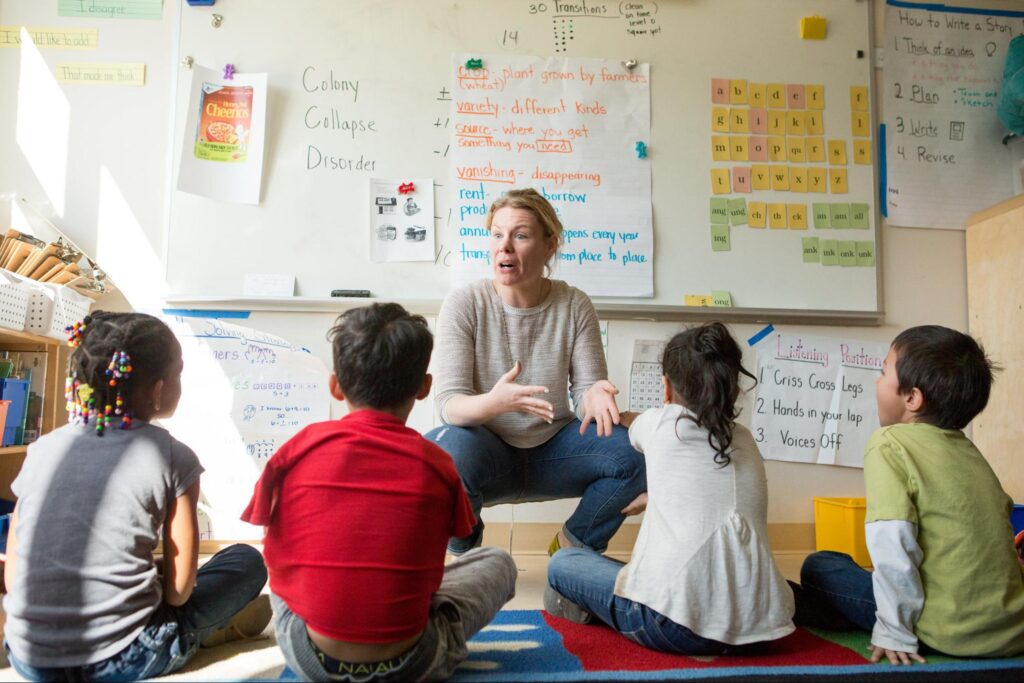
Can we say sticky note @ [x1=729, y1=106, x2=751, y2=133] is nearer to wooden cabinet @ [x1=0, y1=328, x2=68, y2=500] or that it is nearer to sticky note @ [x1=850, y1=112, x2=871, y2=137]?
sticky note @ [x1=850, y1=112, x2=871, y2=137]

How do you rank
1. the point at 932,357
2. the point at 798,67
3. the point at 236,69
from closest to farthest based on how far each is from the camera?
the point at 932,357
the point at 236,69
the point at 798,67

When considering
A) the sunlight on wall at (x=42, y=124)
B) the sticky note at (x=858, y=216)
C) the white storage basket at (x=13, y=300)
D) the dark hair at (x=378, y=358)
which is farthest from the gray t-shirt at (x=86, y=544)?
the sticky note at (x=858, y=216)

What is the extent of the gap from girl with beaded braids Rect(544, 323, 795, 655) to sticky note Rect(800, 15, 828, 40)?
6.04ft

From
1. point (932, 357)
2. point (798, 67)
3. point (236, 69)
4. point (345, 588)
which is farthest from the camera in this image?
point (798, 67)

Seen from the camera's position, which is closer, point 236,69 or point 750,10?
point 236,69

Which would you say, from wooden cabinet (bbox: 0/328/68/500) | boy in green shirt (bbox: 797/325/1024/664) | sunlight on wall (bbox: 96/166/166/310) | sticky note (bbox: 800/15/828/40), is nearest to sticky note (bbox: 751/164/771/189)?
sticky note (bbox: 800/15/828/40)

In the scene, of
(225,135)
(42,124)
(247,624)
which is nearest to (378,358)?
(247,624)

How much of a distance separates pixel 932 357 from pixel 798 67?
1663 millimetres

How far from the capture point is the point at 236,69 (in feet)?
8.39

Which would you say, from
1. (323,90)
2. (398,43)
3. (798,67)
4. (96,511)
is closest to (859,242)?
(798,67)

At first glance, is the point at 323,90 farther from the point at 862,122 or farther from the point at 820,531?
the point at 820,531

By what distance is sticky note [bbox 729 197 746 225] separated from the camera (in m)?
2.67

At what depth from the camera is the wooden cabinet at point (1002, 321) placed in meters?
2.52

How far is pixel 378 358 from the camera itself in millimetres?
1175
